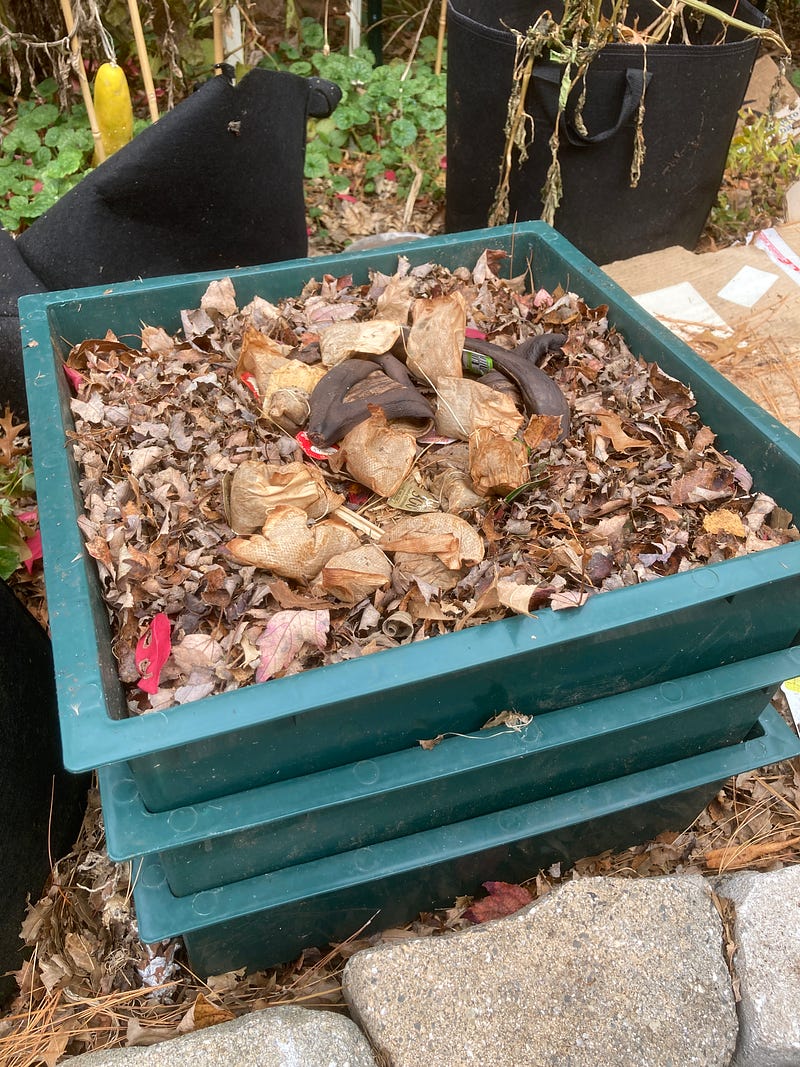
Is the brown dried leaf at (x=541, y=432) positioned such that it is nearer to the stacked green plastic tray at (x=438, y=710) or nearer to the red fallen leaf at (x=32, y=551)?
the stacked green plastic tray at (x=438, y=710)

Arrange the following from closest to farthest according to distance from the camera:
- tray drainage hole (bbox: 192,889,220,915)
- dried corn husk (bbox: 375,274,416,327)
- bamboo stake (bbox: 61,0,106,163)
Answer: tray drainage hole (bbox: 192,889,220,915)
dried corn husk (bbox: 375,274,416,327)
bamboo stake (bbox: 61,0,106,163)

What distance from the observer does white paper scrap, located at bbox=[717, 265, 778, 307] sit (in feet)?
8.42

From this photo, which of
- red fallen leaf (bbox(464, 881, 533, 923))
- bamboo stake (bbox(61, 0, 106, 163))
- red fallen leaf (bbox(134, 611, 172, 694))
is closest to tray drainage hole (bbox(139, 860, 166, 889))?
red fallen leaf (bbox(134, 611, 172, 694))

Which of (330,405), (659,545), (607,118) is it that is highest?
(607,118)

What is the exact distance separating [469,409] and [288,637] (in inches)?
19.1

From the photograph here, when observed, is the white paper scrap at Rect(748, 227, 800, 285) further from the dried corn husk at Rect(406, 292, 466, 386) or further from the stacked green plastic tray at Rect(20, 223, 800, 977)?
the dried corn husk at Rect(406, 292, 466, 386)

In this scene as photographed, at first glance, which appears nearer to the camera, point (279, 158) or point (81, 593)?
point (81, 593)

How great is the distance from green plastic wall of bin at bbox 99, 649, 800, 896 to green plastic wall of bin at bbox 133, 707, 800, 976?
21 mm

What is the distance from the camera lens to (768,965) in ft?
4.18

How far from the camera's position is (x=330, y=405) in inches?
50.1

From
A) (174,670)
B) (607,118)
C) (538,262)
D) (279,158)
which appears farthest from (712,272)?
(174,670)

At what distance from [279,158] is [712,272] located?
141 cm

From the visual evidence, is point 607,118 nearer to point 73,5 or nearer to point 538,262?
point 538,262

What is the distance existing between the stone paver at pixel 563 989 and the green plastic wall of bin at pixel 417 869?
10 centimetres
